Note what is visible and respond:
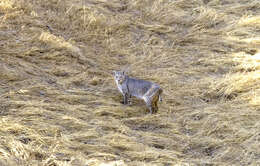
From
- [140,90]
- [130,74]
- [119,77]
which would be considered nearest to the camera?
[140,90]

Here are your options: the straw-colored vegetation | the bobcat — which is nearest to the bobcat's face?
the bobcat

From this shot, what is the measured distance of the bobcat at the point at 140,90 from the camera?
5703 millimetres

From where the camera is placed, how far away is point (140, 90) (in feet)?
19.3

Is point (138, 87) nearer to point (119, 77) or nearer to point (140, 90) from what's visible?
point (140, 90)

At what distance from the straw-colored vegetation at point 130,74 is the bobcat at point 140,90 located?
166 millimetres

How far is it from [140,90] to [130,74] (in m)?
0.88

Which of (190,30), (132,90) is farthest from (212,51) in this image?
(132,90)

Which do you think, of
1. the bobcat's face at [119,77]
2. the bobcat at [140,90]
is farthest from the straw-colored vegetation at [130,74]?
the bobcat's face at [119,77]

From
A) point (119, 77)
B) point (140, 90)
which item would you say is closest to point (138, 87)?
point (140, 90)

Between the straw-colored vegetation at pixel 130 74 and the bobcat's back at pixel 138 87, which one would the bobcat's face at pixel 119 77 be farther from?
the straw-colored vegetation at pixel 130 74

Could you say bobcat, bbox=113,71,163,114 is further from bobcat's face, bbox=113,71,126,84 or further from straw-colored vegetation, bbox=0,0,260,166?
straw-colored vegetation, bbox=0,0,260,166

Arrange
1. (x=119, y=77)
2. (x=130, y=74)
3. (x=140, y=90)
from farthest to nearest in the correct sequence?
(x=130, y=74)
(x=119, y=77)
(x=140, y=90)

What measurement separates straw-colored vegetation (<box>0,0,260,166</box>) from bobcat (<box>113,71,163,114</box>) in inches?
6.5

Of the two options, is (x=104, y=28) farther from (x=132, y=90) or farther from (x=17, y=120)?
(x=17, y=120)
